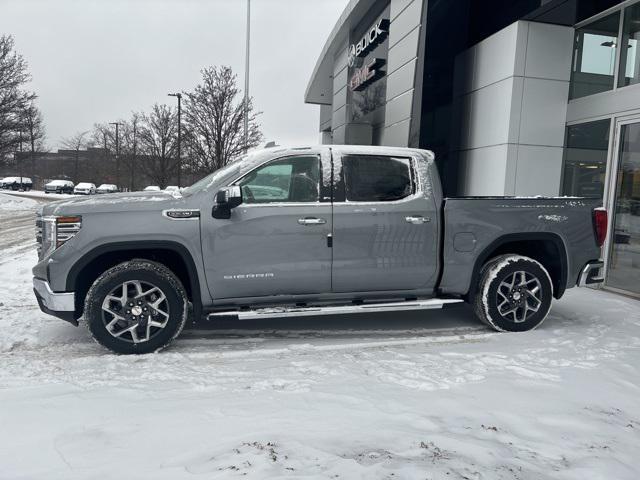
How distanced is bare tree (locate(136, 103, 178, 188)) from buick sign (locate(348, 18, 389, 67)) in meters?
12.2

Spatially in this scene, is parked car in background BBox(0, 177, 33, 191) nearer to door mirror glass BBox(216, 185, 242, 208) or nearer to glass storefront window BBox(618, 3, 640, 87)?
door mirror glass BBox(216, 185, 242, 208)

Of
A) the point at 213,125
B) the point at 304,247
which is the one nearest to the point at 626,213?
the point at 304,247

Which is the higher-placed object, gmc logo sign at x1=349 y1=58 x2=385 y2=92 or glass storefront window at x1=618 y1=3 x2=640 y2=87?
gmc logo sign at x1=349 y1=58 x2=385 y2=92

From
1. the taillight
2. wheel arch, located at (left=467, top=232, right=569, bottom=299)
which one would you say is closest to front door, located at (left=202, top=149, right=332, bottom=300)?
wheel arch, located at (left=467, top=232, right=569, bottom=299)

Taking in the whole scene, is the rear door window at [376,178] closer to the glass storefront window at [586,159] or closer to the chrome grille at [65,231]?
the chrome grille at [65,231]

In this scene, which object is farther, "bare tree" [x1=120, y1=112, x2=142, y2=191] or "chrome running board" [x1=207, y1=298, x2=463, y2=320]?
"bare tree" [x1=120, y1=112, x2=142, y2=191]

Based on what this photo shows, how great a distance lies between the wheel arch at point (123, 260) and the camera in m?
4.37

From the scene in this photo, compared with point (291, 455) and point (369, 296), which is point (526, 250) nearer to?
point (369, 296)

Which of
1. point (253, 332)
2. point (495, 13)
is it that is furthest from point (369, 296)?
point (495, 13)

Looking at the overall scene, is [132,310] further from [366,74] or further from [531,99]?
[366,74]

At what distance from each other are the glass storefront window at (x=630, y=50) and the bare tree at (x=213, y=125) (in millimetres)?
16871

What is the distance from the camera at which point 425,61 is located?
11492mm

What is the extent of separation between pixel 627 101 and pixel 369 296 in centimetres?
561

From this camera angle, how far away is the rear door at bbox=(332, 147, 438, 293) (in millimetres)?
4855
